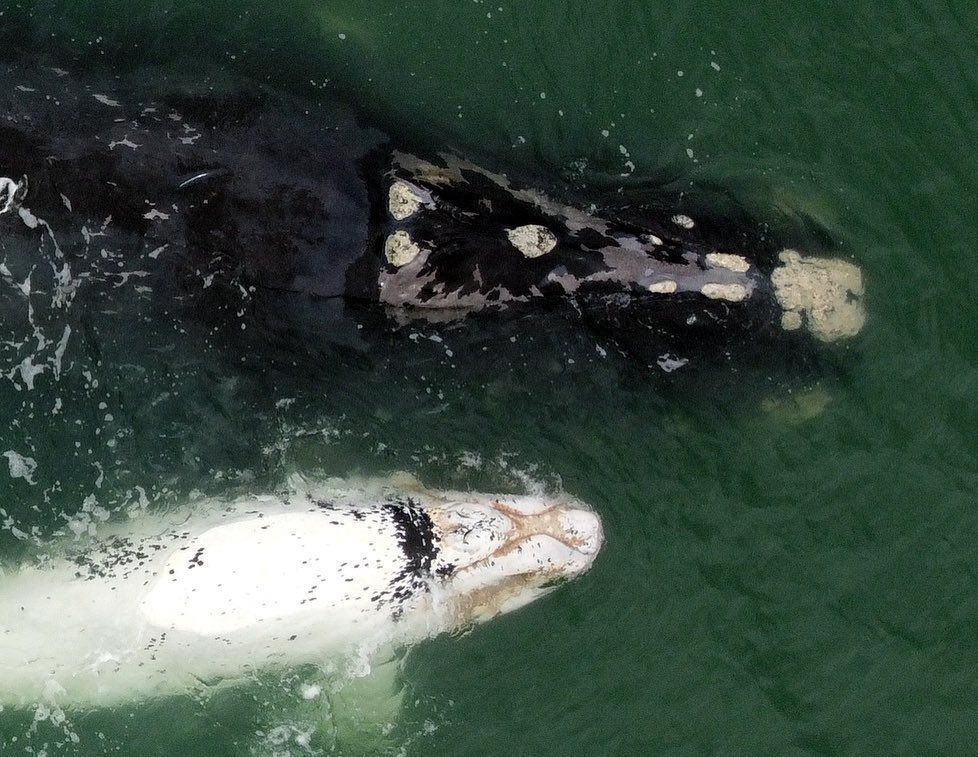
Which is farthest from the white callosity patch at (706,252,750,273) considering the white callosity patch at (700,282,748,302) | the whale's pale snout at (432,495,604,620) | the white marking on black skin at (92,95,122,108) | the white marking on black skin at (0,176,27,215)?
the white marking on black skin at (0,176,27,215)

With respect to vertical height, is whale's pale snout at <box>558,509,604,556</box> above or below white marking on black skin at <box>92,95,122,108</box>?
below

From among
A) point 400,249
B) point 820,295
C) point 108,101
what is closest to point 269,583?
point 400,249

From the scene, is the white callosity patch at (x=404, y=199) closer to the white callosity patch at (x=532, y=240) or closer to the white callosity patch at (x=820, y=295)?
the white callosity patch at (x=532, y=240)

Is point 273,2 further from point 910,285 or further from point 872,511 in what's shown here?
point 872,511

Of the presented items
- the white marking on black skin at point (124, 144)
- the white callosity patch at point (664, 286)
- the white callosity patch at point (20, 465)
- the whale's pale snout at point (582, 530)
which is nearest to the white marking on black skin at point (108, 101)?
the white marking on black skin at point (124, 144)

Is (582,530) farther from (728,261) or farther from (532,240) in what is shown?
(728,261)

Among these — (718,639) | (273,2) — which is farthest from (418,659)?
(273,2)

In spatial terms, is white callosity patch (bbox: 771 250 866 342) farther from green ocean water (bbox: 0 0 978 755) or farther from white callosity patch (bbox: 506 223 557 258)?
white callosity patch (bbox: 506 223 557 258)
